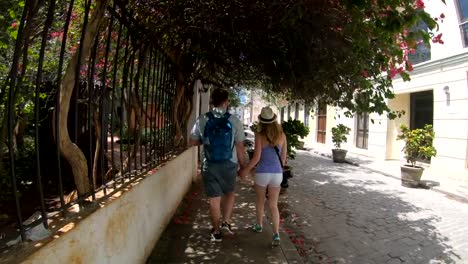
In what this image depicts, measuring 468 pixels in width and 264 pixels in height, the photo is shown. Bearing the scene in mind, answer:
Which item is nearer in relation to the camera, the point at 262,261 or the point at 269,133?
the point at 262,261

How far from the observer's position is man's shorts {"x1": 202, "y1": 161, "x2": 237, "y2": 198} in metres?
4.68

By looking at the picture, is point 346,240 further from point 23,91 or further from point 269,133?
point 23,91

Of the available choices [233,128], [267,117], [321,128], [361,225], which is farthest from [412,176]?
[321,128]

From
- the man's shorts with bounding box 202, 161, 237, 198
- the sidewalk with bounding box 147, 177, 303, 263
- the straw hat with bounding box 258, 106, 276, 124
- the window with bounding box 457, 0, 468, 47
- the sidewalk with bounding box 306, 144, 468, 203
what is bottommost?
the sidewalk with bounding box 306, 144, 468, 203

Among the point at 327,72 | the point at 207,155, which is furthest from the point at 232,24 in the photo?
the point at 207,155

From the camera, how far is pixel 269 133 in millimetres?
4836

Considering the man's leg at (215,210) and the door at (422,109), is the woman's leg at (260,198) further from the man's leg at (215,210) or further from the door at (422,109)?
the door at (422,109)

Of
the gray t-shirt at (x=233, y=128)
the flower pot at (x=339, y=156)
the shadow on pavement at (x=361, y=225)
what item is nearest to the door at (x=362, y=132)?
the flower pot at (x=339, y=156)

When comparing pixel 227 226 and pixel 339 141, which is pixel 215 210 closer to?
pixel 227 226

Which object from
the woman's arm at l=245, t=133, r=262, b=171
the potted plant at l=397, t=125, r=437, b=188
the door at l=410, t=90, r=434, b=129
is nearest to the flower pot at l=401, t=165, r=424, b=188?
the potted plant at l=397, t=125, r=437, b=188

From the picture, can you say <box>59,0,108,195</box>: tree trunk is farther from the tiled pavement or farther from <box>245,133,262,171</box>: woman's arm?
<box>245,133,262,171</box>: woman's arm

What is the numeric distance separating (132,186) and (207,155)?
119cm

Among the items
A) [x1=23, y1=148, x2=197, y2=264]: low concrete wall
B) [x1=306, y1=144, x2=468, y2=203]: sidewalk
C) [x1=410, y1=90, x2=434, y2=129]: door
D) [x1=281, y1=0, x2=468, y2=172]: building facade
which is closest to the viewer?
[x1=23, y1=148, x2=197, y2=264]: low concrete wall

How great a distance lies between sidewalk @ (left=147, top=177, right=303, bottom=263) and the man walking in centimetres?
26
